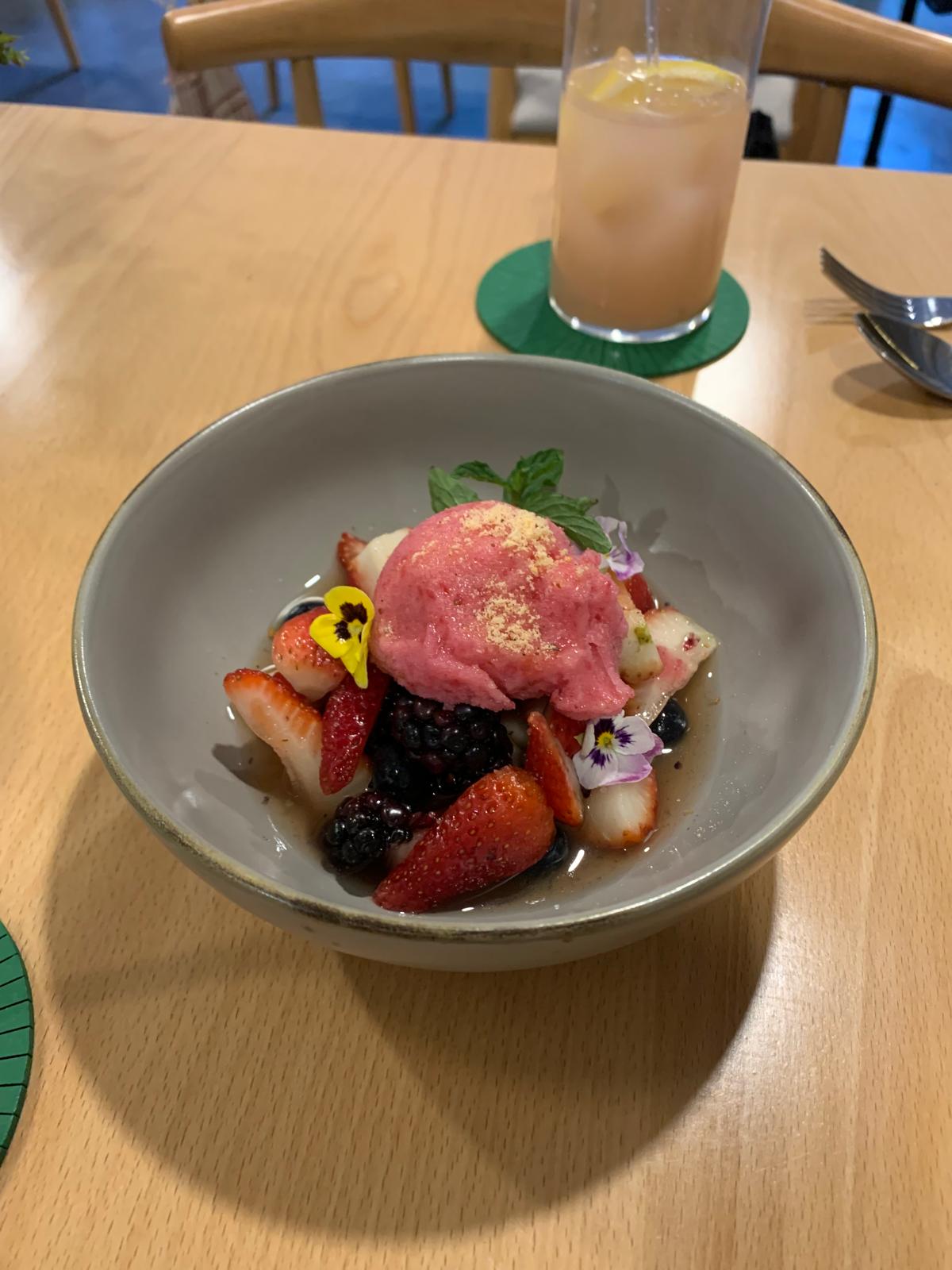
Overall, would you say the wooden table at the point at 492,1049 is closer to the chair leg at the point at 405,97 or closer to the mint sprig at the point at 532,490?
the mint sprig at the point at 532,490

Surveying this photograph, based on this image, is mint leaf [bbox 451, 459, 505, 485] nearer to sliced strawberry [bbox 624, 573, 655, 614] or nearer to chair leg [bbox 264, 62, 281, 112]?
sliced strawberry [bbox 624, 573, 655, 614]

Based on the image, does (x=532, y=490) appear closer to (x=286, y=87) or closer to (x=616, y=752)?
(x=616, y=752)

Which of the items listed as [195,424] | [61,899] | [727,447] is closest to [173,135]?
[195,424]

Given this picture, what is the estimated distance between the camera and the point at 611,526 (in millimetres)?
955

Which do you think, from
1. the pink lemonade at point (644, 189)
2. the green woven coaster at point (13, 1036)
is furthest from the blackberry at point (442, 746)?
the pink lemonade at point (644, 189)

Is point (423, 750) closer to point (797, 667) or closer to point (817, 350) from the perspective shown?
point (797, 667)

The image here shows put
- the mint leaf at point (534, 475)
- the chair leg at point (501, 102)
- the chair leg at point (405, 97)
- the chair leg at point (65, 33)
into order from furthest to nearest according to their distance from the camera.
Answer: the chair leg at point (65, 33) → the chair leg at point (405, 97) → the chair leg at point (501, 102) → the mint leaf at point (534, 475)

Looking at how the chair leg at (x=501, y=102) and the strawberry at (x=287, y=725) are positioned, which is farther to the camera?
the chair leg at (x=501, y=102)

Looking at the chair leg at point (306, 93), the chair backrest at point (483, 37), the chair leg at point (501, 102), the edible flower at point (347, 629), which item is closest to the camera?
the edible flower at point (347, 629)

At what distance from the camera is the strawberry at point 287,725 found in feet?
2.58

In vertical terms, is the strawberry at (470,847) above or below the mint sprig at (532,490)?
below

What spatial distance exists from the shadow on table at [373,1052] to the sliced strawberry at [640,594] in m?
0.29

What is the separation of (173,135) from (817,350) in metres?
1.23

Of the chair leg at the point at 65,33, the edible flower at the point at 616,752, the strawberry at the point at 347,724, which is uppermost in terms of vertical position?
the strawberry at the point at 347,724
